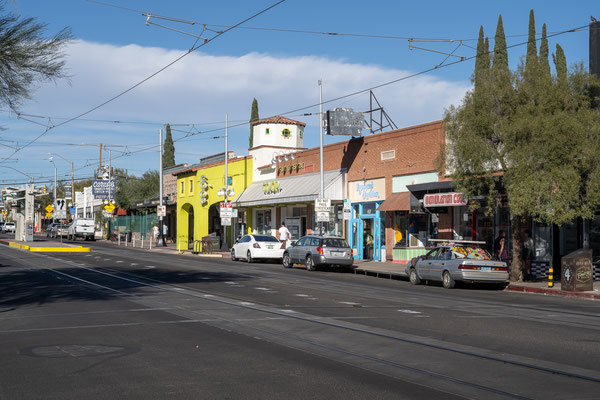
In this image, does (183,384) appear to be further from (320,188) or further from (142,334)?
(320,188)

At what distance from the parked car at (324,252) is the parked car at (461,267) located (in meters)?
6.46

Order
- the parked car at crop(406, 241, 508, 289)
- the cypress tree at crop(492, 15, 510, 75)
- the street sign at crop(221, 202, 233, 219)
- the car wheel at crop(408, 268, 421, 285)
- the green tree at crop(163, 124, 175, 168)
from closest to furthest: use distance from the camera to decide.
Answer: the parked car at crop(406, 241, 508, 289), the car wheel at crop(408, 268, 421, 285), the street sign at crop(221, 202, 233, 219), the cypress tree at crop(492, 15, 510, 75), the green tree at crop(163, 124, 175, 168)

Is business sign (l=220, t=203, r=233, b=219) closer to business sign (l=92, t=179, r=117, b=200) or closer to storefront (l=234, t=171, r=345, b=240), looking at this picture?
storefront (l=234, t=171, r=345, b=240)

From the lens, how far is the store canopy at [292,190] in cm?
3666

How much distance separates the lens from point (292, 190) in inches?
1574

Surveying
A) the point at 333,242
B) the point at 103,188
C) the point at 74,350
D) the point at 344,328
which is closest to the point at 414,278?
the point at 333,242

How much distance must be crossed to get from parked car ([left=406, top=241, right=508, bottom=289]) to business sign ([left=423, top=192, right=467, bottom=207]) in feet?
12.7

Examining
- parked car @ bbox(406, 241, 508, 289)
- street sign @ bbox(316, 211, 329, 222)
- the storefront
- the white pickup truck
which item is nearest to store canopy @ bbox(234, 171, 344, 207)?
the storefront

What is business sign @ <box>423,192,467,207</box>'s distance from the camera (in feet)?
84.7

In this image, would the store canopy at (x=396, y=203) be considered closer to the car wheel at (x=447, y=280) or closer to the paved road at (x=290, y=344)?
the car wheel at (x=447, y=280)

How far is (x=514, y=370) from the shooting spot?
7891mm

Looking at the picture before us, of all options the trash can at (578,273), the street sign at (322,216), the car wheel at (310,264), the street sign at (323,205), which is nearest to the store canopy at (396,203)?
the street sign at (323,205)

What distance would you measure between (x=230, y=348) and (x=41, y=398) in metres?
3.23

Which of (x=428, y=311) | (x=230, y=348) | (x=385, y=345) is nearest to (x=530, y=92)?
(x=428, y=311)
